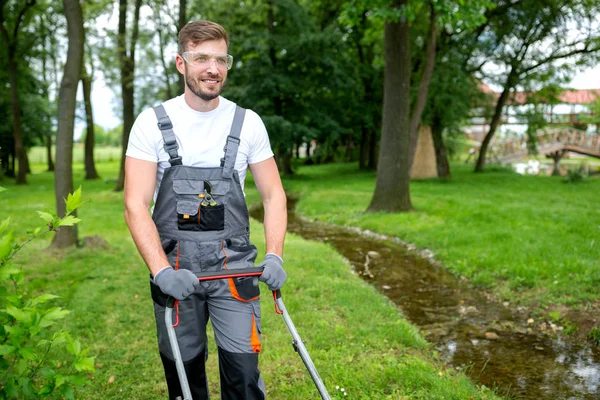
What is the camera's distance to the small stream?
5.44 meters

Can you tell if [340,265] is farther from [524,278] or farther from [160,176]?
[160,176]

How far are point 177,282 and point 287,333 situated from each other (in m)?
3.37

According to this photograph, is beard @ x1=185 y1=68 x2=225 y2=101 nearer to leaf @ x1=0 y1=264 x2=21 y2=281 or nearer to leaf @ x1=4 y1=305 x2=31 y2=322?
leaf @ x1=0 y1=264 x2=21 y2=281

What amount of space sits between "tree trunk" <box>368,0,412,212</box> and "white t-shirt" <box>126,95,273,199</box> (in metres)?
11.5

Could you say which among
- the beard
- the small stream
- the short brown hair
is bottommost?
the small stream

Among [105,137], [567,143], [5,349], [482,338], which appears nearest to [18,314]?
[5,349]

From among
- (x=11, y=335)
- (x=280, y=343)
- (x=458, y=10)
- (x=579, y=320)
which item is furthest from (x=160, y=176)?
(x=458, y=10)

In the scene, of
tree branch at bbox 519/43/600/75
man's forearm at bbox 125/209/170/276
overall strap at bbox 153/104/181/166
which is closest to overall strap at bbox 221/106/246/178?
overall strap at bbox 153/104/181/166

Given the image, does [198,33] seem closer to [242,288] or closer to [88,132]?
[242,288]

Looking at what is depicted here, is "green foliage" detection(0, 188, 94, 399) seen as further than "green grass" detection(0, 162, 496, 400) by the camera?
No

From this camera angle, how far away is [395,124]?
14508mm

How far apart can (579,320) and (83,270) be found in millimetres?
6716

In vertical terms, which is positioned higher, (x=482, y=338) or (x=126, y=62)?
(x=126, y=62)

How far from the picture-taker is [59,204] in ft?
30.6
